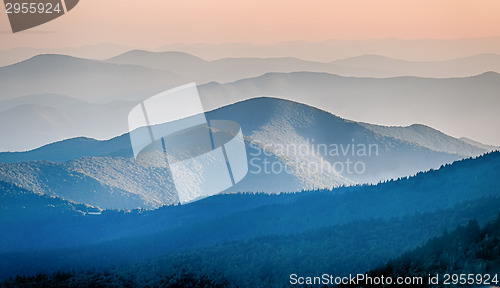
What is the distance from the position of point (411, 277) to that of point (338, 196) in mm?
25464

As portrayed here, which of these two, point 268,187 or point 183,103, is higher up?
point 183,103

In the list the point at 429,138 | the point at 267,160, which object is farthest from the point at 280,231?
the point at 429,138

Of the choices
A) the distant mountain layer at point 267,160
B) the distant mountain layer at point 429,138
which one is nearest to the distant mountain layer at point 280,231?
the distant mountain layer at point 267,160

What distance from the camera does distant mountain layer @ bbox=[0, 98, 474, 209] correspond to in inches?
3248

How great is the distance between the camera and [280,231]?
46.4 meters

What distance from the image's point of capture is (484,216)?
3375 centimetres

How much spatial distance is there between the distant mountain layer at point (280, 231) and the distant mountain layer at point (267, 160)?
65.1 feet

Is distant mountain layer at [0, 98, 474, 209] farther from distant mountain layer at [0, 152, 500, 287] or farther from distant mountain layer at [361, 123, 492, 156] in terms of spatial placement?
distant mountain layer at [0, 152, 500, 287]

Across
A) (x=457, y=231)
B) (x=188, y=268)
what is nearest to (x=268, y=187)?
(x=188, y=268)

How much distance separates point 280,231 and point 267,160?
176 ft

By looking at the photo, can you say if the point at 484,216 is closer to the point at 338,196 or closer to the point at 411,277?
the point at 411,277

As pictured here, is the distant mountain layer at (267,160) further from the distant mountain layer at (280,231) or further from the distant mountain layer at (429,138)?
the distant mountain layer at (280,231)

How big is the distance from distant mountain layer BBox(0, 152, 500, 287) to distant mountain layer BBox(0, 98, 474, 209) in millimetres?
19842

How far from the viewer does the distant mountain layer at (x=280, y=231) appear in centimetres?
3625
